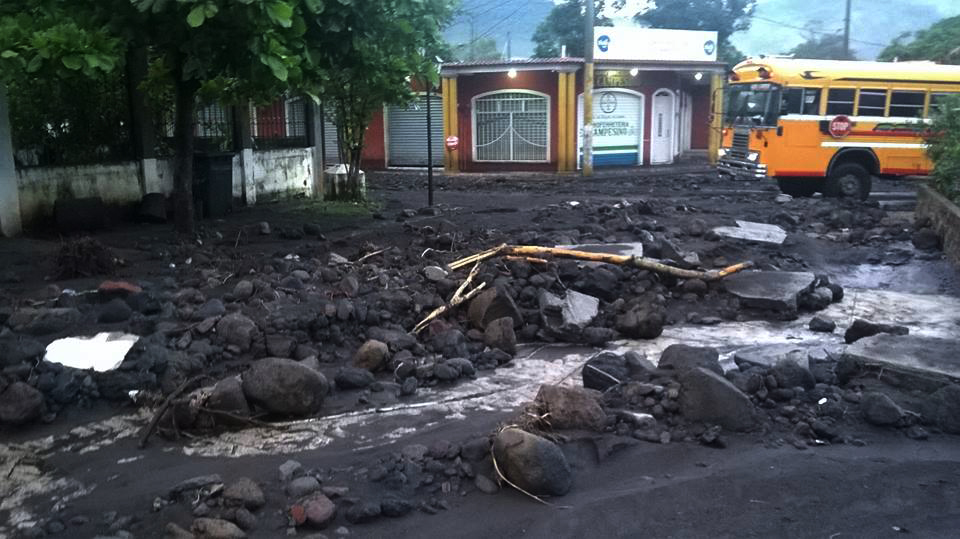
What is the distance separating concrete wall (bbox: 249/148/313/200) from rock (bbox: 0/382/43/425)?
953 cm

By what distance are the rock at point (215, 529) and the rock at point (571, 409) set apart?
1991mm

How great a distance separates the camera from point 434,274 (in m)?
8.67

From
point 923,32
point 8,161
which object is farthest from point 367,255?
point 923,32

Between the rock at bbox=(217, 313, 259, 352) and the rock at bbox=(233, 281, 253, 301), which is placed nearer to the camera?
the rock at bbox=(217, 313, 259, 352)

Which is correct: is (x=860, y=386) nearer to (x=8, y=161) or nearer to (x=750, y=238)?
(x=750, y=238)

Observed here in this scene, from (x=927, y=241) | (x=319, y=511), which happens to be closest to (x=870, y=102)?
(x=927, y=241)

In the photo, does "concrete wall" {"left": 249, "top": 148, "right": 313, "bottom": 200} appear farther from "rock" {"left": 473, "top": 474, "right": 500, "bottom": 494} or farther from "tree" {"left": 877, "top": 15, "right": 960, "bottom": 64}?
"tree" {"left": 877, "top": 15, "right": 960, "bottom": 64}

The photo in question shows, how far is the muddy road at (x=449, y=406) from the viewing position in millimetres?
4273

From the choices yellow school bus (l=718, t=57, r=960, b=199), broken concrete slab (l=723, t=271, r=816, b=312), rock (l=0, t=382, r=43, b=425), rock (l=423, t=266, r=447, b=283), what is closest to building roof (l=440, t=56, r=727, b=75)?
yellow school bus (l=718, t=57, r=960, b=199)

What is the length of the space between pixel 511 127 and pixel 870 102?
11.6m

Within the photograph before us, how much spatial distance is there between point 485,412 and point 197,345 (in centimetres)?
245

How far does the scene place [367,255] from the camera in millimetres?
9867

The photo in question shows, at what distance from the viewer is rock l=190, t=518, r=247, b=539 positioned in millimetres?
3965

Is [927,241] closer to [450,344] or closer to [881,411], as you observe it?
[881,411]
